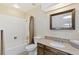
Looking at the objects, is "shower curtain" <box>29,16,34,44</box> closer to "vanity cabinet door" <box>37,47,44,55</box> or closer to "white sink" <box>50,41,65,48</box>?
"vanity cabinet door" <box>37,47,44,55</box>

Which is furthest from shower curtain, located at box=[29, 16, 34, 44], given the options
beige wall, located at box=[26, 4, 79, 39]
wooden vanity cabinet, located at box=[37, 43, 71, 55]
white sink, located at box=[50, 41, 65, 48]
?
white sink, located at box=[50, 41, 65, 48]

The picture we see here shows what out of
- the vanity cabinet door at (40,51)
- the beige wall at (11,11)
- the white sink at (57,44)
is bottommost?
the vanity cabinet door at (40,51)

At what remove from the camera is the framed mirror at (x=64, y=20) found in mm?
1631

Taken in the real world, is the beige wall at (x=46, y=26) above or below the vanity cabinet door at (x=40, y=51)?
above

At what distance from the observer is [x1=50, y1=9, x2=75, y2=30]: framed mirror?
1.63 metres

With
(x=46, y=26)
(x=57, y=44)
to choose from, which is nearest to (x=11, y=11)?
(x=46, y=26)

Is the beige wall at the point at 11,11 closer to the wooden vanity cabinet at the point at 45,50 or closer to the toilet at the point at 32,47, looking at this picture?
the toilet at the point at 32,47

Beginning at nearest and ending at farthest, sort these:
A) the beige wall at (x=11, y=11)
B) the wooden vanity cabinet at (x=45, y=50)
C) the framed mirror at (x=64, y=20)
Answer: the beige wall at (x=11, y=11) < the wooden vanity cabinet at (x=45, y=50) < the framed mirror at (x=64, y=20)

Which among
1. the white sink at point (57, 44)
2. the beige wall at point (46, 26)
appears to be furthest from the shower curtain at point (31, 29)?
the white sink at point (57, 44)

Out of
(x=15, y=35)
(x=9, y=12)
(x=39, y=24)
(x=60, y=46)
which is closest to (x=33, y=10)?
(x=39, y=24)

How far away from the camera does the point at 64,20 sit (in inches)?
65.1

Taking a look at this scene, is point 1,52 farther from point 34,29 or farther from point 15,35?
point 34,29

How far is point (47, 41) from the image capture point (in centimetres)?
163

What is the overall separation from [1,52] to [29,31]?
536 mm
